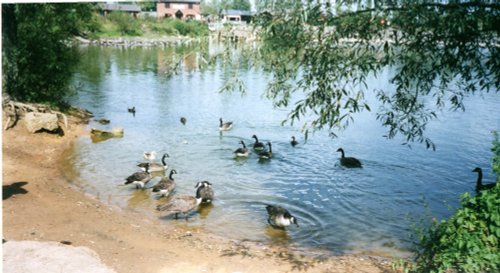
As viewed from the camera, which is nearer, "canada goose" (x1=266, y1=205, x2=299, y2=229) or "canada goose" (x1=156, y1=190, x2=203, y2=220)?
"canada goose" (x1=266, y1=205, x2=299, y2=229)

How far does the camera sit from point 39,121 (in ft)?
67.5

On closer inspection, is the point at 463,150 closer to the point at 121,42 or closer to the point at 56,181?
the point at 56,181

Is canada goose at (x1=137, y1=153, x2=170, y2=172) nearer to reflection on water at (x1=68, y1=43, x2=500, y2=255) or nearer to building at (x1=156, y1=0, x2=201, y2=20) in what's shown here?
reflection on water at (x1=68, y1=43, x2=500, y2=255)

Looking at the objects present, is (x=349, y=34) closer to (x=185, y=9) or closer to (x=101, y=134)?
(x=101, y=134)

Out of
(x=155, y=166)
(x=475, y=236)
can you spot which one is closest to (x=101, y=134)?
(x=155, y=166)

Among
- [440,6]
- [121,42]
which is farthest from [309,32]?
[121,42]

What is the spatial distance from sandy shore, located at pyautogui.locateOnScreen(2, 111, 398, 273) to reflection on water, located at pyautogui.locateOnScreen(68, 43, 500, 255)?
827 millimetres

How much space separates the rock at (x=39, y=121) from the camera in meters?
20.4

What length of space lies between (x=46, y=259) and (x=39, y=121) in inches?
545

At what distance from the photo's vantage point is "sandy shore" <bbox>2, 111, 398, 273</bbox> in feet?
34.8

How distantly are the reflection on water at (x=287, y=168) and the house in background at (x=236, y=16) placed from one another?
38.2 inches

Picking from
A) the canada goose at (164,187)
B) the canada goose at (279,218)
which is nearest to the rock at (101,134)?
the canada goose at (164,187)

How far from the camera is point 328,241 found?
12734mm

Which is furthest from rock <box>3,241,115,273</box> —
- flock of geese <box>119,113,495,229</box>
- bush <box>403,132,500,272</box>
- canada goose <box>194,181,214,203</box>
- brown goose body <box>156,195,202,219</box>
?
bush <box>403,132,500,272</box>
